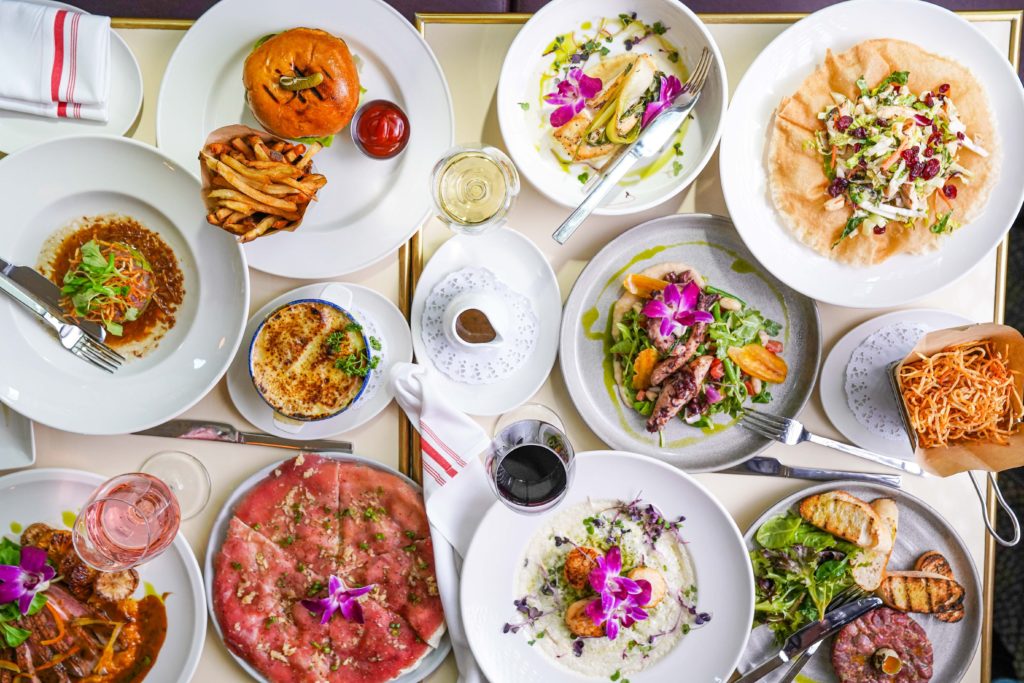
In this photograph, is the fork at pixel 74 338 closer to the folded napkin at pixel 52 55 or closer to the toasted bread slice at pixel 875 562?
the folded napkin at pixel 52 55

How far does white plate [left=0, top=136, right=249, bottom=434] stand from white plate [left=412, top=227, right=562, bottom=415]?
1.76 ft

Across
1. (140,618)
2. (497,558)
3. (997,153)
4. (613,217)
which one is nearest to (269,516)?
(140,618)

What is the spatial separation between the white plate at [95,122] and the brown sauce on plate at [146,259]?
0.26m

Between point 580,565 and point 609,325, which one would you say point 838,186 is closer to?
point 609,325

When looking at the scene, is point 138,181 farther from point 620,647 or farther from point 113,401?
point 620,647

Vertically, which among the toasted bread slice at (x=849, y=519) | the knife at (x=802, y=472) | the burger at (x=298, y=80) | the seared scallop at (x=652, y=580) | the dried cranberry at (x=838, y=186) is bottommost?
the seared scallop at (x=652, y=580)

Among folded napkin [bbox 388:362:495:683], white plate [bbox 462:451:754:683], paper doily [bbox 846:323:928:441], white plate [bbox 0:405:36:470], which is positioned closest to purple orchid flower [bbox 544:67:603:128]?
folded napkin [bbox 388:362:495:683]

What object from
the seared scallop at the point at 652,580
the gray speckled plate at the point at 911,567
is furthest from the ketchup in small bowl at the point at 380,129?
the gray speckled plate at the point at 911,567

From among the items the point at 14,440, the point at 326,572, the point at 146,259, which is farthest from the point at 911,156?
the point at 14,440

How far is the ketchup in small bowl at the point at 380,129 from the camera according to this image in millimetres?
1969

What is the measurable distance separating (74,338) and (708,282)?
191 cm

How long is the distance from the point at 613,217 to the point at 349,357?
90 centimetres

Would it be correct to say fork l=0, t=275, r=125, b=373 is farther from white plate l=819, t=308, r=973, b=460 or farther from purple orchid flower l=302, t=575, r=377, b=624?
white plate l=819, t=308, r=973, b=460

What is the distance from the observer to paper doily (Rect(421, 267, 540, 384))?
6.69 feet
